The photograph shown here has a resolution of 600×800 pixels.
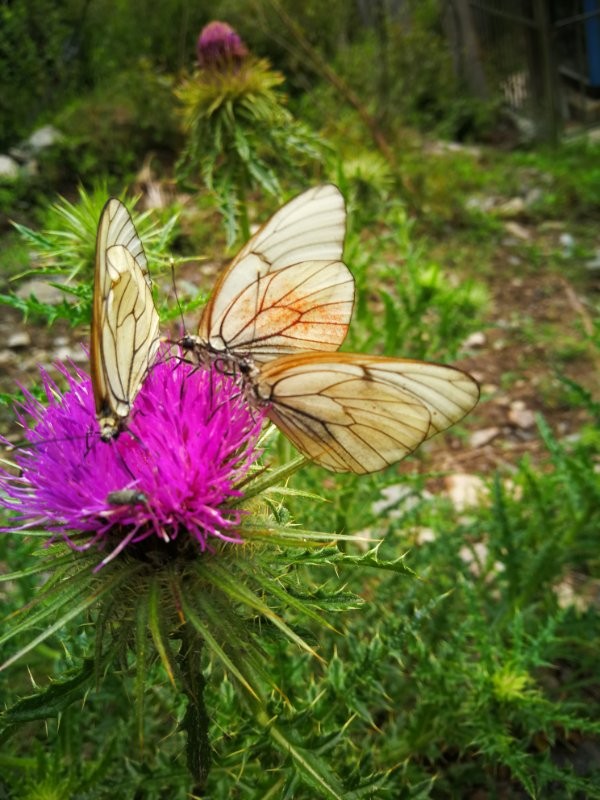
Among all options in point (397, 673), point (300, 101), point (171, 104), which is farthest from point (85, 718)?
point (300, 101)

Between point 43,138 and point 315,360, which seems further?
point 43,138

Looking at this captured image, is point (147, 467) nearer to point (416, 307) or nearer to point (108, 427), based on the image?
point (108, 427)

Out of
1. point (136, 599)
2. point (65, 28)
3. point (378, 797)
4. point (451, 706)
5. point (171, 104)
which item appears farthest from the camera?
point (65, 28)

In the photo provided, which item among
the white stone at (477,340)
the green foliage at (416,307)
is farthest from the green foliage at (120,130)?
the green foliage at (416,307)

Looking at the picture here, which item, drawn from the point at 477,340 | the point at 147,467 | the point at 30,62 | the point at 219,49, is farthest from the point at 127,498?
the point at 30,62

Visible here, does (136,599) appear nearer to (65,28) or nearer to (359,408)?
(359,408)

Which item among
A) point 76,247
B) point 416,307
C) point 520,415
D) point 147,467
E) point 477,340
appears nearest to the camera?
point 147,467

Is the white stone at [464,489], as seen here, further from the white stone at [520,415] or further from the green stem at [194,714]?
the green stem at [194,714]
